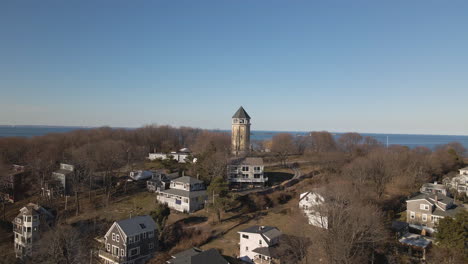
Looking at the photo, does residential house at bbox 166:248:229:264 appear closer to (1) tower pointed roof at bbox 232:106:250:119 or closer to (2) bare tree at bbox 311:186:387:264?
(2) bare tree at bbox 311:186:387:264

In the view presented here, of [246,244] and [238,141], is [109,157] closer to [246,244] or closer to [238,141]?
[238,141]

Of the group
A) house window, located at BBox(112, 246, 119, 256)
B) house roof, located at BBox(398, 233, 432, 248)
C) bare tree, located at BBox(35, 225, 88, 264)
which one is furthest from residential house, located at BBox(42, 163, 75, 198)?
house roof, located at BBox(398, 233, 432, 248)

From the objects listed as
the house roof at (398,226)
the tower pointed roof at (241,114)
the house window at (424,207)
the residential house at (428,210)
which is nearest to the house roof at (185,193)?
the house roof at (398,226)

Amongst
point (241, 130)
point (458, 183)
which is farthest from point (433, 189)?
point (241, 130)

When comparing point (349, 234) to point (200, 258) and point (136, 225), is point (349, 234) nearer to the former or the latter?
point (200, 258)

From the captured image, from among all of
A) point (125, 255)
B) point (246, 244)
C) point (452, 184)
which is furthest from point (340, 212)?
point (452, 184)

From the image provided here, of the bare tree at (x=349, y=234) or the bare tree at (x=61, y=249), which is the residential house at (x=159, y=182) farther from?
the bare tree at (x=349, y=234)
